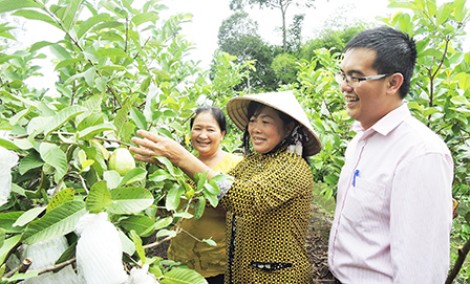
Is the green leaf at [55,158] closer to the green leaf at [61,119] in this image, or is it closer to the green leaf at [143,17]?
the green leaf at [61,119]

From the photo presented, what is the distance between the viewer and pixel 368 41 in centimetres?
115

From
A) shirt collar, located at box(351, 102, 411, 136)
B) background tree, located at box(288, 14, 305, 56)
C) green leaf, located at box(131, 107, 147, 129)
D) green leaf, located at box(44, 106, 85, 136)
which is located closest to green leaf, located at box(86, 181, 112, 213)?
green leaf, located at box(44, 106, 85, 136)

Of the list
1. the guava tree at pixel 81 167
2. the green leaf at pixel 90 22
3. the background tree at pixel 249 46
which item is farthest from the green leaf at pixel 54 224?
the background tree at pixel 249 46

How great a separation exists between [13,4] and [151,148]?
1.42ft

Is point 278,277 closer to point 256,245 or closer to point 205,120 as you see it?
point 256,245

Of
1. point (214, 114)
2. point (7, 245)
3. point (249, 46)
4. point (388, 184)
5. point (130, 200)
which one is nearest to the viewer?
point (7, 245)

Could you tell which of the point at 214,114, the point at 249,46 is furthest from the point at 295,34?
the point at 214,114

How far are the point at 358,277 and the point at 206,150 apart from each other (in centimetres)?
86

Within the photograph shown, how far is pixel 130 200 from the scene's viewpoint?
2.42 ft

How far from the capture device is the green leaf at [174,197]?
0.91 m

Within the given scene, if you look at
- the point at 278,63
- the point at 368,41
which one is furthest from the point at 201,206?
the point at 278,63

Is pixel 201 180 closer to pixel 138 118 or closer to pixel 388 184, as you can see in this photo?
pixel 138 118

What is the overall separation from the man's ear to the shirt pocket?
0.87ft

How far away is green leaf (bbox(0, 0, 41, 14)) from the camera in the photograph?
0.88 metres
